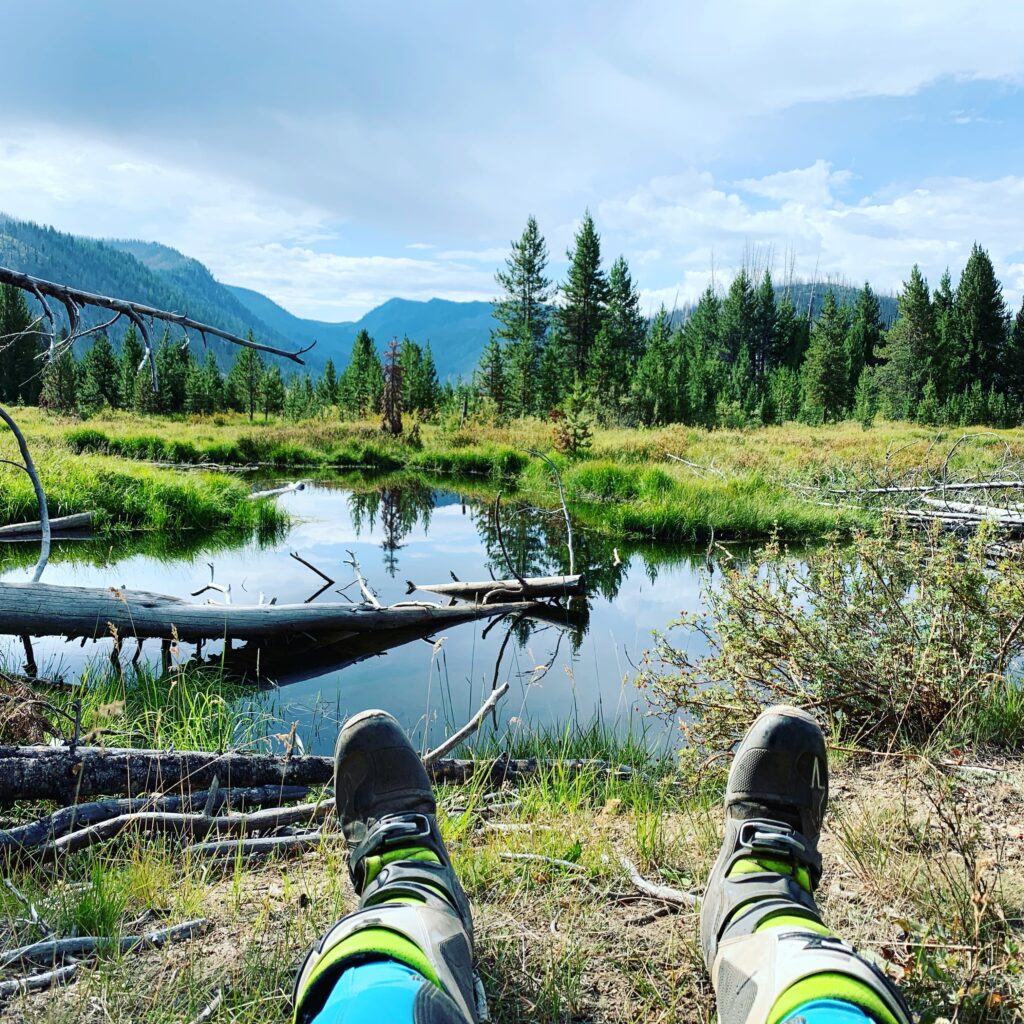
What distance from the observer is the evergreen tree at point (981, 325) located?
1839 inches

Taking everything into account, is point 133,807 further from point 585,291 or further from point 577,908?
point 585,291

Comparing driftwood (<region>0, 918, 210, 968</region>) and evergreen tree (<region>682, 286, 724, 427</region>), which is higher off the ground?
evergreen tree (<region>682, 286, 724, 427</region>)

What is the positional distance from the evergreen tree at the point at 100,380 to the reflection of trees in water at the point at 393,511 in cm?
4599

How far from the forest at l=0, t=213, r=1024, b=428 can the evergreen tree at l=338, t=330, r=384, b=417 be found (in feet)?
0.58

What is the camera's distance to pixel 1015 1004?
1519 millimetres

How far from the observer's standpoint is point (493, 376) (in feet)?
147

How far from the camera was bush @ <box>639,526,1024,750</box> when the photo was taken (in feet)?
11.3

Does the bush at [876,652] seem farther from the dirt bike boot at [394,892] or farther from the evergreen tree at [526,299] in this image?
the evergreen tree at [526,299]

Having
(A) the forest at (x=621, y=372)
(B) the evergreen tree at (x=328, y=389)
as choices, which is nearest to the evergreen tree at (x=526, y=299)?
(A) the forest at (x=621, y=372)

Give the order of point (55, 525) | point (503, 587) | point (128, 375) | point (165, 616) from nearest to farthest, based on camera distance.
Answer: point (165, 616)
point (503, 587)
point (55, 525)
point (128, 375)

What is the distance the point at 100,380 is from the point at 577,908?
214 feet

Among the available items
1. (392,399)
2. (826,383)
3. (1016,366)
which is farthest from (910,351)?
(392,399)

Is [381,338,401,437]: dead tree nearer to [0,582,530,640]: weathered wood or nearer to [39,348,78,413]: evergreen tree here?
[39,348,78,413]: evergreen tree

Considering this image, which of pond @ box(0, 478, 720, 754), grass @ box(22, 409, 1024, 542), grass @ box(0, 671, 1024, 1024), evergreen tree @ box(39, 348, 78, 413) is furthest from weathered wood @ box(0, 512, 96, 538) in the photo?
evergreen tree @ box(39, 348, 78, 413)
